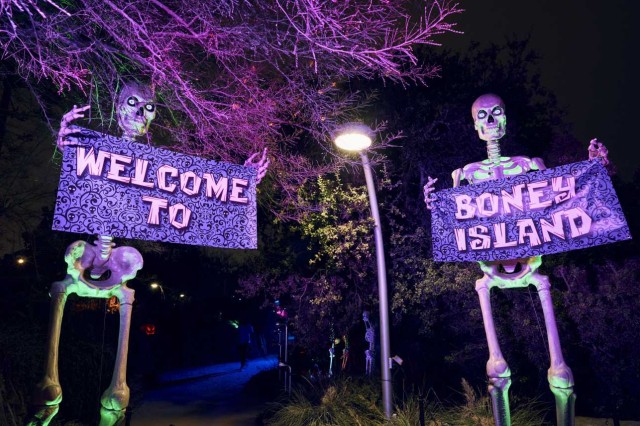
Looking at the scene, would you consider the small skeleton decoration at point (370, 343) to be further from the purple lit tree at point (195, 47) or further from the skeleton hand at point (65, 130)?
the skeleton hand at point (65, 130)

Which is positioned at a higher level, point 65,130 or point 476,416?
point 65,130

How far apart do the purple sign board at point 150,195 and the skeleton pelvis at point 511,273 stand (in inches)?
133

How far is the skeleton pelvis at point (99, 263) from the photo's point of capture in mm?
5773

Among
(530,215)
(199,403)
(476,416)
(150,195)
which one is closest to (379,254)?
(530,215)

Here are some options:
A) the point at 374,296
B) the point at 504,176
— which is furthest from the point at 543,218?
the point at 374,296

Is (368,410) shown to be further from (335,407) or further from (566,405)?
(566,405)

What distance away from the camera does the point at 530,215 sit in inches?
247

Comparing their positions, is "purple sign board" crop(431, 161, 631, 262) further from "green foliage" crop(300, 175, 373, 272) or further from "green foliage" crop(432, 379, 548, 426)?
"green foliage" crop(300, 175, 373, 272)

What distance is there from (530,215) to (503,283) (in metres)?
1.03

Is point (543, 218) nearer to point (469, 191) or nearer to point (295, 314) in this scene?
point (469, 191)

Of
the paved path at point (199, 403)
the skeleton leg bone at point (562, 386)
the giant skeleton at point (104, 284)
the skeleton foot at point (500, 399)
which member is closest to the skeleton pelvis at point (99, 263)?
the giant skeleton at point (104, 284)

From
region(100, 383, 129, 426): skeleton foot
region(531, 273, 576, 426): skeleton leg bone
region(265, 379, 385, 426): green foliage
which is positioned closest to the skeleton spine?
region(531, 273, 576, 426): skeleton leg bone

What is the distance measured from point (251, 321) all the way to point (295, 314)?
64.5ft

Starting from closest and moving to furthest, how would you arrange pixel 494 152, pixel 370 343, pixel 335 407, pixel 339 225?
1. pixel 494 152
2. pixel 335 407
3. pixel 339 225
4. pixel 370 343
